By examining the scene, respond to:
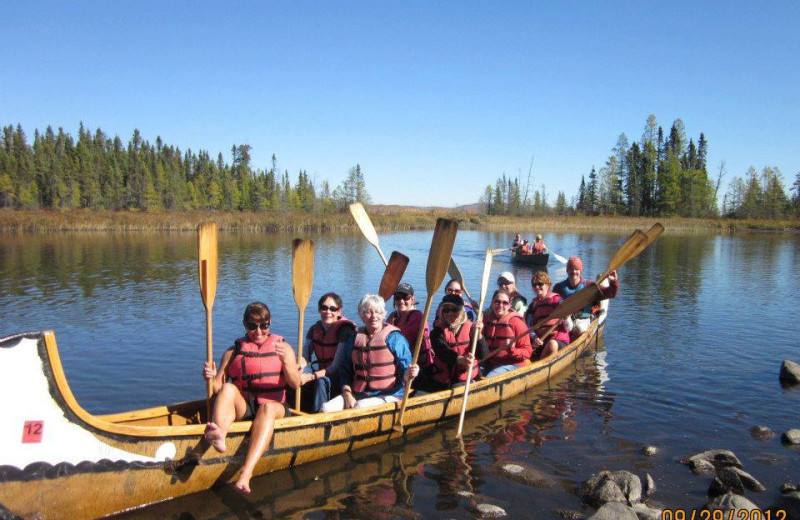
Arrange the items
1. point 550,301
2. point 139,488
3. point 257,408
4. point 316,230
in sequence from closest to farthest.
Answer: point 139,488
point 257,408
point 550,301
point 316,230

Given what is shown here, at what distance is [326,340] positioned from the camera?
6.46 metres

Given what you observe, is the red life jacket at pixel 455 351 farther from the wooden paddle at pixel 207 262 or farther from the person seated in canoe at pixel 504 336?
the wooden paddle at pixel 207 262

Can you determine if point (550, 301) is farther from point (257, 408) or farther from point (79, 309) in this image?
point (79, 309)

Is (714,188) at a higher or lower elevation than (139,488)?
higher

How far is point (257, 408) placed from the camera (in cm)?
542

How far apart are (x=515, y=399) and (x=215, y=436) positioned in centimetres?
451

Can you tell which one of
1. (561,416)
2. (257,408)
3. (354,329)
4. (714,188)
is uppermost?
(714,188)

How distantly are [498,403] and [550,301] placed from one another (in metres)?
1.78

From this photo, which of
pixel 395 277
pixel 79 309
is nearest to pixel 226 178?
pixel 79 309

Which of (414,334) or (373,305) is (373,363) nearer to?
(373,305)

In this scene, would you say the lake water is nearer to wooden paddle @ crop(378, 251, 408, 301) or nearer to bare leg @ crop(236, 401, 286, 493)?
bare leg @ crop(236, 401, 286, 493)

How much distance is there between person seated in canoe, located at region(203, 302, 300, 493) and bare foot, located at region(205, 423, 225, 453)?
4 centimetres

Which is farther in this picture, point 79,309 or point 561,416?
point 79,309

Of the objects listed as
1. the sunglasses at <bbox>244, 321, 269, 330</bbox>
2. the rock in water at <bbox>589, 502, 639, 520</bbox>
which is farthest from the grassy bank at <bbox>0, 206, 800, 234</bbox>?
the rock in water at <bbox>589, 502, 639, 520</bbox>
